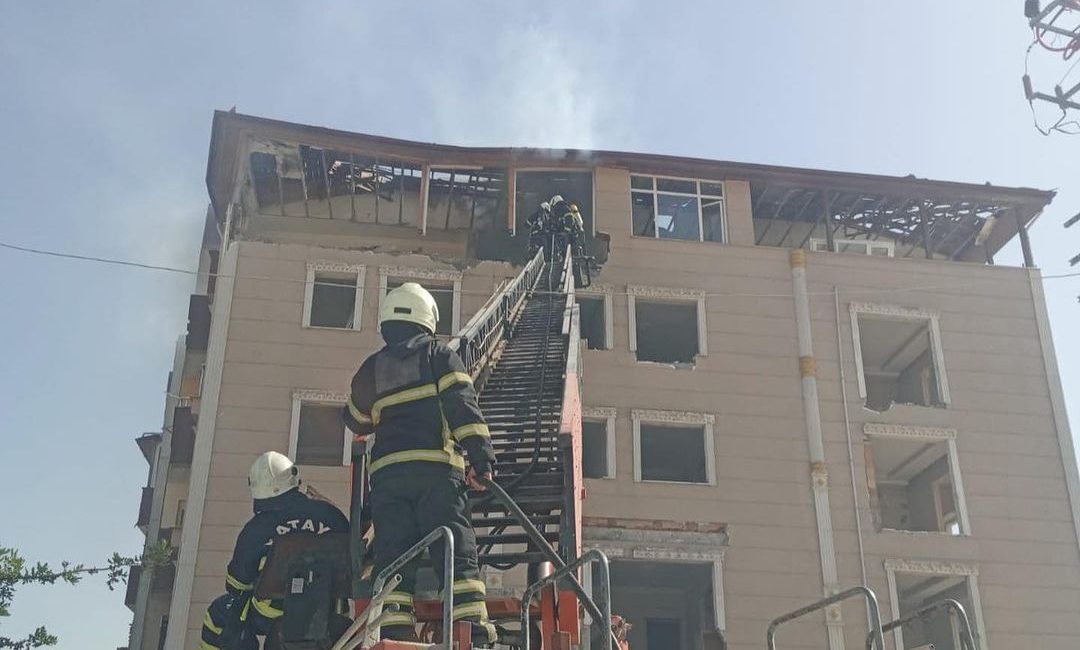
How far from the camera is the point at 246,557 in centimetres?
693

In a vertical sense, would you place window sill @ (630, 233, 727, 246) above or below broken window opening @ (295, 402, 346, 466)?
above

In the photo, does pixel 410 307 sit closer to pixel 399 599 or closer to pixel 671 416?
pixel 399 599

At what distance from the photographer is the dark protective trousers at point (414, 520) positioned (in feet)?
20.1

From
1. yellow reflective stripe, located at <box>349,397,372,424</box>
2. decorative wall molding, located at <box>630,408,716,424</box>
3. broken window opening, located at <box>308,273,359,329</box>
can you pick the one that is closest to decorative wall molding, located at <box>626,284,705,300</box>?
decorative wall molding, located at <box>630,408,716,424</box>

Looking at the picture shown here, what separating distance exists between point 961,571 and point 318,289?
42.7ft

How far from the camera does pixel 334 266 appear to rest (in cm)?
2012

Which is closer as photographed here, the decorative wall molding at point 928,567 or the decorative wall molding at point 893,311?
the decorative wall molding at point 928,567

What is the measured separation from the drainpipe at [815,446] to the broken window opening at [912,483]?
1045 millimetres

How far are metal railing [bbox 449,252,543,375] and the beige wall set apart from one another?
18.3ft

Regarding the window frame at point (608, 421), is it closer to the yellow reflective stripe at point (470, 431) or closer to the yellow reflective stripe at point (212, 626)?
the yellow reflective stripe at point (212, 626)

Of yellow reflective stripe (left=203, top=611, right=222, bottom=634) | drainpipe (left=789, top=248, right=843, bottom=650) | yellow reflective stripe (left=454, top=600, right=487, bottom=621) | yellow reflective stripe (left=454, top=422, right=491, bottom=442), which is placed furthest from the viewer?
drainpipe (left=789, top=248, right=843, bottom=650)

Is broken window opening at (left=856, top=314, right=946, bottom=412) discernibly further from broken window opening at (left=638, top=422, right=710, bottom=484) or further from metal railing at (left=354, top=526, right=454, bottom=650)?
metal railing at (left=354, top=526, right=454, bottom=650)

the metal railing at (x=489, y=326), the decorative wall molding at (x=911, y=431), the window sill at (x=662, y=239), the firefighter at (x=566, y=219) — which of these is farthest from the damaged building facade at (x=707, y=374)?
the metal railing at (x=489, y=326)

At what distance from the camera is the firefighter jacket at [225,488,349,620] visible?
6906 millimetres
